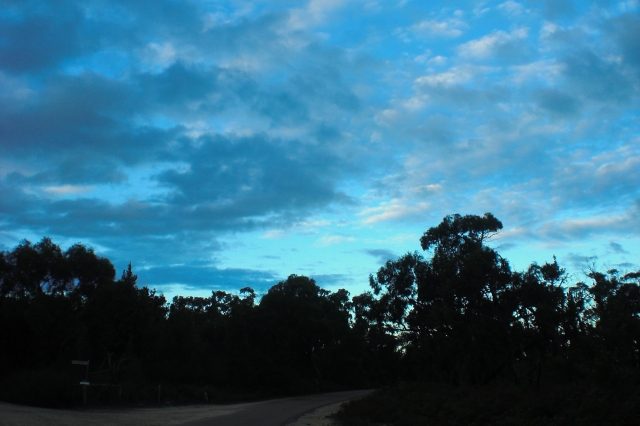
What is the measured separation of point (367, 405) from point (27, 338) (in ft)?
89.0

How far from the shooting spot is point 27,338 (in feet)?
123

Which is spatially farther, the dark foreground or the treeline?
the treeline

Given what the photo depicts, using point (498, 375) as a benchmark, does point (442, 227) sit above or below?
above

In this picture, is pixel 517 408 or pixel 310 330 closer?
pixel 517 408

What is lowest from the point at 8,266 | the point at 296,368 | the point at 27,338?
the point at 296,368

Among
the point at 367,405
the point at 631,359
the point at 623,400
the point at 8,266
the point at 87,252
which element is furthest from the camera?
the point at 87,252

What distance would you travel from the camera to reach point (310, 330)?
52531mm

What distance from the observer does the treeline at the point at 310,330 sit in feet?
88.7

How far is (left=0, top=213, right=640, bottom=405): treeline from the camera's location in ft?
88.7

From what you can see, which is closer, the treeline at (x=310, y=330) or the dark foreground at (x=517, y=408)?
the dark foreground at (x=517, y=408)

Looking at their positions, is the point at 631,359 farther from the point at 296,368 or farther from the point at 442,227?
the point at 296,368

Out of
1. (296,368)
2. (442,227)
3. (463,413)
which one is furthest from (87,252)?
(463,413)

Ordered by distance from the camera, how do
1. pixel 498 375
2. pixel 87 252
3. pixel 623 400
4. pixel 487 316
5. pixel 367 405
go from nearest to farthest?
pixel 623 400
pixel 367 405
pixel 487 316
pixel 498 375
pixel 87 252

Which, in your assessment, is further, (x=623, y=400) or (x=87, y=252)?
(x=87, y=252)
